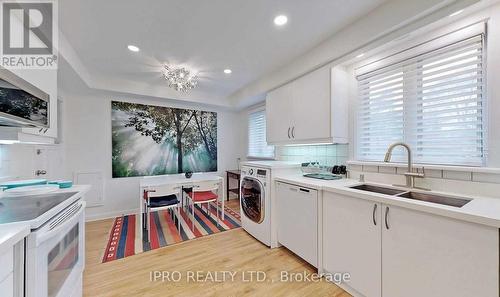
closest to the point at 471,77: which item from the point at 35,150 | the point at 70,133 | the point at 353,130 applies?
the point at 353,130

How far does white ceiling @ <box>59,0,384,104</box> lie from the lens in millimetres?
1616

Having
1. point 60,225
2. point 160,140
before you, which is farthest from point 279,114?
point 60,225

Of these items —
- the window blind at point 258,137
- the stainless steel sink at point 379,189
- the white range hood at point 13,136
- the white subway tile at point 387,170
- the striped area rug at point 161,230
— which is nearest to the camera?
the white range hood at point 13,136

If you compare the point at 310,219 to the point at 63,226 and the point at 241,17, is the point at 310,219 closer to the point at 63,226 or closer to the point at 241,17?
the point at 63,226

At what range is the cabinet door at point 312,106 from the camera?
7.22 feet

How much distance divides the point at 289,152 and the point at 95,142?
11.2 ft

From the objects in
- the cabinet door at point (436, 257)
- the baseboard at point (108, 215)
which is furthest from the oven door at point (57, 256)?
the baseboard at point (108, 215)

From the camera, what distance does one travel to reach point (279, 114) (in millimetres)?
2969

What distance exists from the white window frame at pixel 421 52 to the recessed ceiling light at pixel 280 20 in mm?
1013

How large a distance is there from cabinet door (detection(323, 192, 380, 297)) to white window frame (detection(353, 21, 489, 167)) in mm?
779

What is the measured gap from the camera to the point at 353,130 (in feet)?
7.45

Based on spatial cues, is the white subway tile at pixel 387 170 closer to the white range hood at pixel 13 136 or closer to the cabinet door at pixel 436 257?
the cabinet door at pixel 436 257

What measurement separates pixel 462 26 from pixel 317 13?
3.56 feet

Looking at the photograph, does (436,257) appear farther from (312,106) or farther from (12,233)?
(12,233)
